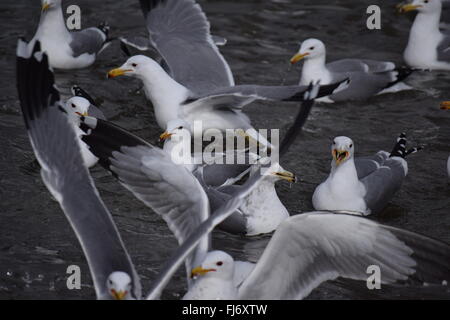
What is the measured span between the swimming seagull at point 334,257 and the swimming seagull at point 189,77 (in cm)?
138

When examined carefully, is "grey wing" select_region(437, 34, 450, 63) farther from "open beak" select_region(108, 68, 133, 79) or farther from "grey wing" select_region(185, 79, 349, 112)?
"open beak" select_region(108, 68, 133, 79)

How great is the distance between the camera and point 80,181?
205 inches

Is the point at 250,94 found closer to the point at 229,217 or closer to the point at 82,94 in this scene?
the point at 229,217

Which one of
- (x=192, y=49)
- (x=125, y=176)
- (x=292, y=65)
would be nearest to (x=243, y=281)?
(x=125, y=176)

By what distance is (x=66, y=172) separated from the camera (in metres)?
5.20

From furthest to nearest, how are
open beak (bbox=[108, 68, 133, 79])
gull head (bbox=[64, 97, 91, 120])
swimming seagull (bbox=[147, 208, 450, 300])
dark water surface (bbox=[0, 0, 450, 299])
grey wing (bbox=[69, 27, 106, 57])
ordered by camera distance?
grey wing (bbox=[69, 27, 106, 57]) → open beak (bbox=[108, 68, 133, 79]) → gull head (bbox=[64, 97, 91, 120]) → dark water surface (bbox=[0, 0, 450, 299]) → swimming seagull (bbox=[147, 208, 450, 300])

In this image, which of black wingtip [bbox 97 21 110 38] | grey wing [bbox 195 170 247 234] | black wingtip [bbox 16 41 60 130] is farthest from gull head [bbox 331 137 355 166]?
black wingtip [bbox 97 21 110 38]

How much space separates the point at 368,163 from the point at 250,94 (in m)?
0.99

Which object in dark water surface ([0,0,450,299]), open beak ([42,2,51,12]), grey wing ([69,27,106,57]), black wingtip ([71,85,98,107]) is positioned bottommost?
dark water surface ([0,0,450,299])

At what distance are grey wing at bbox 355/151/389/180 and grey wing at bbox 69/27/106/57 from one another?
9.94 feet

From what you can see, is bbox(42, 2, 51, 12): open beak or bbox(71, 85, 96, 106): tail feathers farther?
bbox(42, 2, 51, 12): open beak

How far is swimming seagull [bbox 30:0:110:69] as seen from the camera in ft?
28.6
